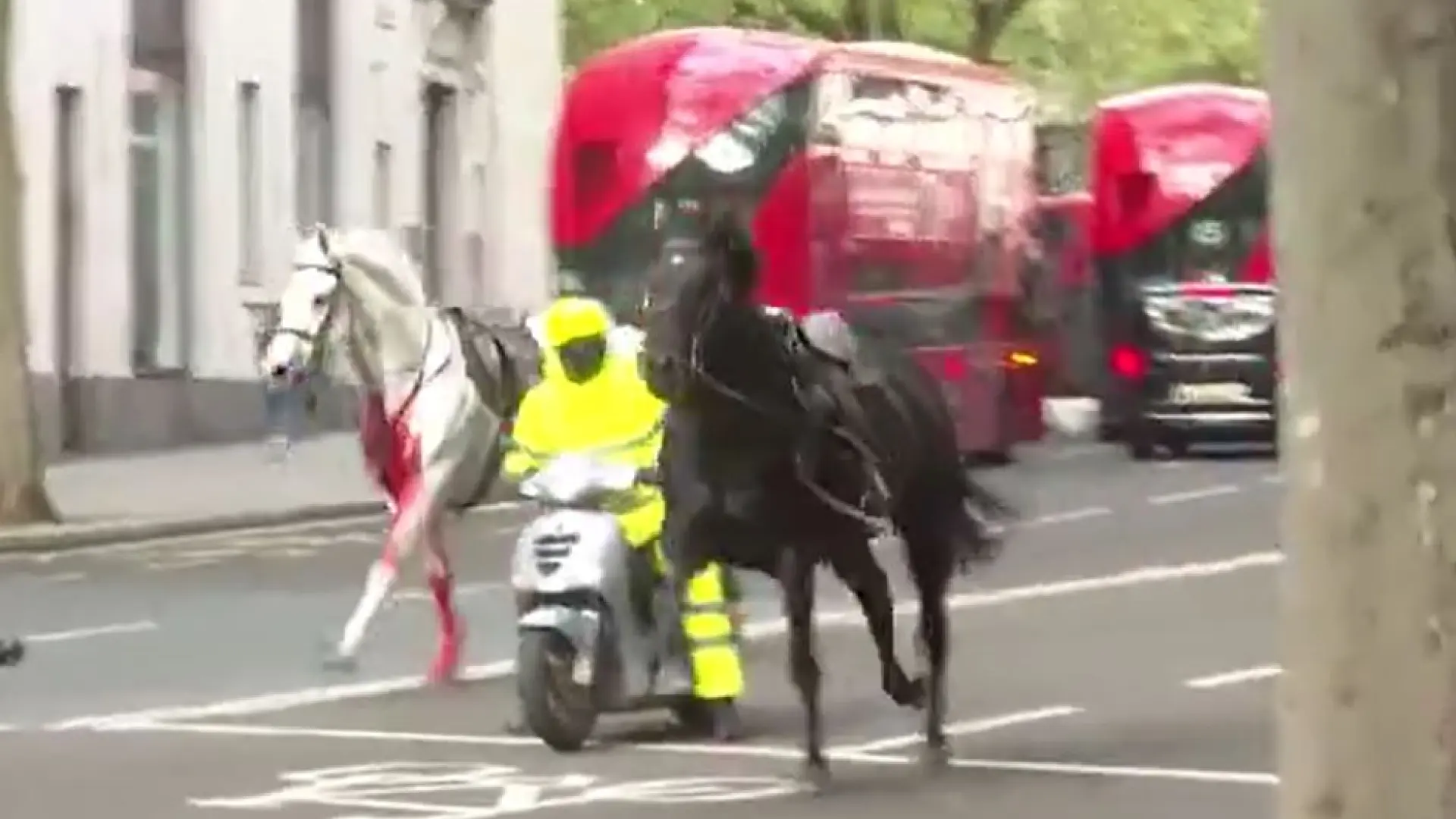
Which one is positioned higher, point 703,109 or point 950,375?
point 703,109

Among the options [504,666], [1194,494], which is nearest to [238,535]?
[1194,494]

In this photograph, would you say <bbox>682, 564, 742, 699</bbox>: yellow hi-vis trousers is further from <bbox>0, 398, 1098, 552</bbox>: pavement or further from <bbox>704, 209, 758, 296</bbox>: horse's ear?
<bbox>0, 398, 1098, 552</bbox>: pavement

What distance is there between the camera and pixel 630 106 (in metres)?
31.8

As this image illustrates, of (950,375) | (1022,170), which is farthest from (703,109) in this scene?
(1022,170)

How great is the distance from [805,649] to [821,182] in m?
19.9

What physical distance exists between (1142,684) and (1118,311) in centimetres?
2411

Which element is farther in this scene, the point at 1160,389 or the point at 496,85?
the point at 496,85

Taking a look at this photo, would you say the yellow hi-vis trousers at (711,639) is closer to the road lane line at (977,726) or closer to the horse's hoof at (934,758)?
the road lane line at (977,726)

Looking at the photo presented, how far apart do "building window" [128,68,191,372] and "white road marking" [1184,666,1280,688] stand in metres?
24.0

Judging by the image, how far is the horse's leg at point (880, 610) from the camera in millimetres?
13055

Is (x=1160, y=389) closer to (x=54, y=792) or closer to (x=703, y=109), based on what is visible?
(x=703, y=109)

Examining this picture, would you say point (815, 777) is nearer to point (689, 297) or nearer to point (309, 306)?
point (689, 297)

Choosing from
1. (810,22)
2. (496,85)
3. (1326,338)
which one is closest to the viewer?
(1326,338)

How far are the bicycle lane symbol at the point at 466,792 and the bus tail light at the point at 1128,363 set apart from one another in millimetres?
26338
